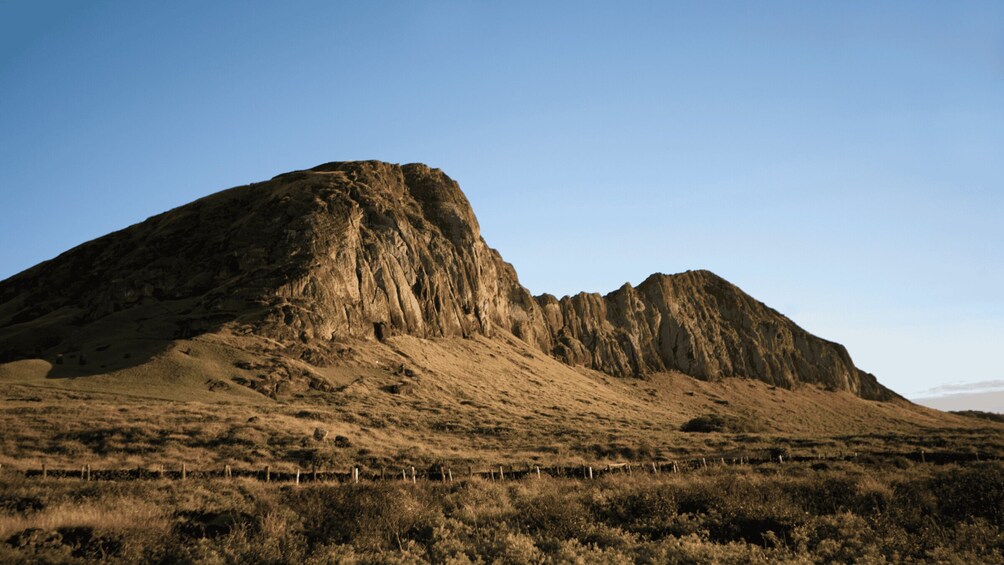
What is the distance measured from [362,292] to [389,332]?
5656 millimetres

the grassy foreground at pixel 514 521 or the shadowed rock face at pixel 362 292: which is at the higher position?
the shadowed rock face at pixel 362 292

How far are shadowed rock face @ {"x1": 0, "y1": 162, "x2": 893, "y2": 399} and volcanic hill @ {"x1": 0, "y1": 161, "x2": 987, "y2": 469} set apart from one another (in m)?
0.28

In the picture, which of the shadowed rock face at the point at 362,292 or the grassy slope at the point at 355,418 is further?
the shadowed rock face at the point at 362,292

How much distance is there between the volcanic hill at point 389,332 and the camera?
165ft

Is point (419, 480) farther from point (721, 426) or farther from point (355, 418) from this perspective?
point (721, 426)

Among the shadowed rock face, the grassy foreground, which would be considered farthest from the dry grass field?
the shadowed rock face

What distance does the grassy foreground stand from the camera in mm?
12422

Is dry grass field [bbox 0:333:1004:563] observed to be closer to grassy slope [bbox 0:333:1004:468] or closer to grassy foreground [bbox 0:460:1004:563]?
grassy foreground [bbox 0:460:1004:563]

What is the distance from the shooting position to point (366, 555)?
12.5 meters

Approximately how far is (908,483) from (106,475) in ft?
86.0

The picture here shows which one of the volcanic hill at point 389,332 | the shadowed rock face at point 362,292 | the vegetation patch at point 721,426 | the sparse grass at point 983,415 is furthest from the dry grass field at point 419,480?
the sparse grass at point 983,415

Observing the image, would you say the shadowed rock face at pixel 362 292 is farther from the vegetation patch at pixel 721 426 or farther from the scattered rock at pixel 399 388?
the vegetation patch at pixel 721 426

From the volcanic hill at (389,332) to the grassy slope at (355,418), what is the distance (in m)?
0.37

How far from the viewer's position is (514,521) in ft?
49.1
